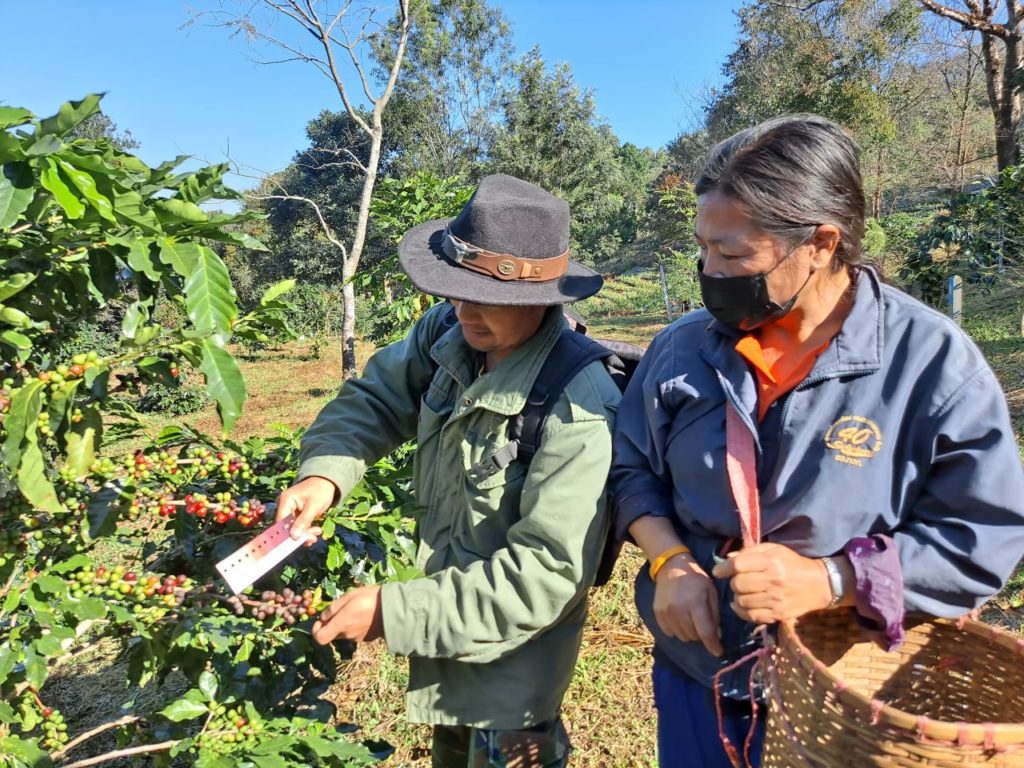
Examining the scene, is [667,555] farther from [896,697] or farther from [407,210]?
[407,210]

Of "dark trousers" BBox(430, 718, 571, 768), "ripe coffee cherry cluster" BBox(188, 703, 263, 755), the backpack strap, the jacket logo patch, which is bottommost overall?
"dark trousers" BBox(430, 718, 571, 768)

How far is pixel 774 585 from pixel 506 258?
798 millimetres

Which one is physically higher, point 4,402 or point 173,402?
point 173,402

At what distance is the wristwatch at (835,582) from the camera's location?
1154mm

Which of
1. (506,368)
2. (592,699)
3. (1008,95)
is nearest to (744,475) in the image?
(506,368)

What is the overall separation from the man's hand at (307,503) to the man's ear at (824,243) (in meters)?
1.06

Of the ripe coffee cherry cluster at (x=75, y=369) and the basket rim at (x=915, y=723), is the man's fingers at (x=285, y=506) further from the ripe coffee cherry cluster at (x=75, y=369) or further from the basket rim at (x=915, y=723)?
the basket rim at (x=915, y=723)

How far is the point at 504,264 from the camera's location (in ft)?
4.99

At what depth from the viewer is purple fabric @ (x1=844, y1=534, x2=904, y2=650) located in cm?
113

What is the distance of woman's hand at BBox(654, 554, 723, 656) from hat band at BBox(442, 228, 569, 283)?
63cm

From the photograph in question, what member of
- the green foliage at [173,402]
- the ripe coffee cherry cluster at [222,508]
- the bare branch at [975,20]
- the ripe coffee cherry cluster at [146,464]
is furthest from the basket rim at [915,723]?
the bare branch at [975,20]

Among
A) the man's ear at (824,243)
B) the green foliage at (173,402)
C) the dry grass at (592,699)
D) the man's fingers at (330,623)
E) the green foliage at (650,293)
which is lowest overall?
the dry grass at (592,699)

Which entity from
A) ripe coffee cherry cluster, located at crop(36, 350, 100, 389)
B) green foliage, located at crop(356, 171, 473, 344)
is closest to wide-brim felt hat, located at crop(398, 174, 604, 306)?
ripe coffee cherry cluster, located at crop(36, 350, 100, 389)

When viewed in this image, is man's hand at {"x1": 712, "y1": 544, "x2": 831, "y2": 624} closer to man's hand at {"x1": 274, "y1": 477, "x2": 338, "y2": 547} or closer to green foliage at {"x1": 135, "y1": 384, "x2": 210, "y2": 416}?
man's hand at {"x1": 274, "y1": 477, "x2": 338, "y2": 547}
